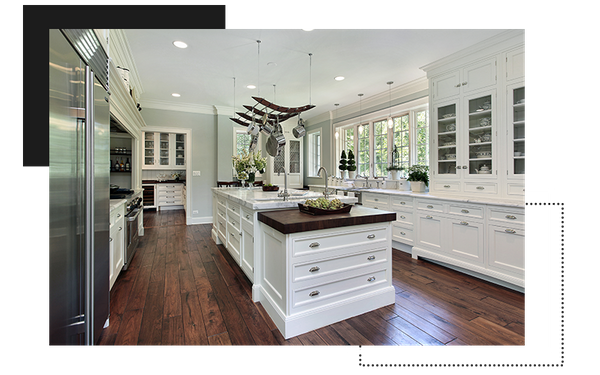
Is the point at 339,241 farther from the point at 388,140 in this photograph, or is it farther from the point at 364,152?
the point at 364,152

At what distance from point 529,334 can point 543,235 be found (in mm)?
512

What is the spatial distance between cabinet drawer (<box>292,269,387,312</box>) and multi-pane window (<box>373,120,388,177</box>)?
346cm

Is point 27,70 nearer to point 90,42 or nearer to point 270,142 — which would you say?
point 90,42

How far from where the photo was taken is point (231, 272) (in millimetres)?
3016

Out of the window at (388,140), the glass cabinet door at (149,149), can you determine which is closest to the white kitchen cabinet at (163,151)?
the glass cabinet door at (149,149)

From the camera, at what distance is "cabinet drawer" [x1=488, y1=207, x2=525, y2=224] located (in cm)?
250

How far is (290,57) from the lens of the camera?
11.5 feet

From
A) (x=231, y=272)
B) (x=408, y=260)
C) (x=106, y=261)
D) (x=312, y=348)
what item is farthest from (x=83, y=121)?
(x=408, y=260)

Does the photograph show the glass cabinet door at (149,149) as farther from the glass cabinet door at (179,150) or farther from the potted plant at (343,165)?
the potted plant at (343,165)

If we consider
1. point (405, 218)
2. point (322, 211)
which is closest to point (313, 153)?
point (405, 218)

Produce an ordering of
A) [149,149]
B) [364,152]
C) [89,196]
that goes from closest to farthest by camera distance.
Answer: [89,196] < [364,152] < [149,149]

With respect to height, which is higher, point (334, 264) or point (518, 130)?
point (518, 130)

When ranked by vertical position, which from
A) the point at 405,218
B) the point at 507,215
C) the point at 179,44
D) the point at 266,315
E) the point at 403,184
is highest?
the point at 179,44

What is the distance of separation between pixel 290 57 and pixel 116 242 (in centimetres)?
296
